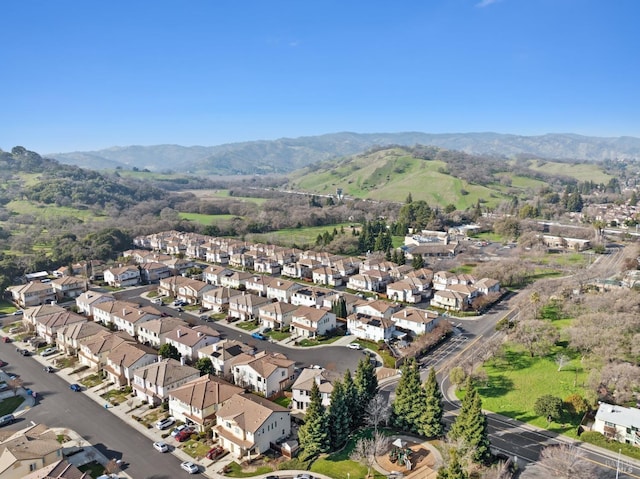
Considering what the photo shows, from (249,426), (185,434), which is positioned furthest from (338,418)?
(185,434)

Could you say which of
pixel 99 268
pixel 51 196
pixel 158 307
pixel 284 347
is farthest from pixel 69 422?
pixel 51 196

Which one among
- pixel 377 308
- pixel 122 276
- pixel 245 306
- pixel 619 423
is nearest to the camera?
pixel 619 423

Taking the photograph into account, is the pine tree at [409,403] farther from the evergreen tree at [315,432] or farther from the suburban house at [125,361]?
the suburban house at [125,361]

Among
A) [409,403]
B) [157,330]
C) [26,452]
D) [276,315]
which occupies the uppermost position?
[409,403]

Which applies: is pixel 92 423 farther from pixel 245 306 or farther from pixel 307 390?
pixel 245 306

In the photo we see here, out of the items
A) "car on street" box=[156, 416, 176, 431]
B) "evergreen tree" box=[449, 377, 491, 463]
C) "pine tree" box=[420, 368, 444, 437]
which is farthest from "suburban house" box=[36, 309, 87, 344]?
"evergreen tree" box=[449, 377, 491, 463]

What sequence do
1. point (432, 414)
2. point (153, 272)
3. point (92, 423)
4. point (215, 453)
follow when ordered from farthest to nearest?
1. point (153, 272)
2. point (92, 423)
3. point (432, 414)
4. point (215, 453)

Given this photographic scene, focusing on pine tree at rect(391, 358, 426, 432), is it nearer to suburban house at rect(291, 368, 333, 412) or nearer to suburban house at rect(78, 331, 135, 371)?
suburban house at rect(291, 368, 333, 412)

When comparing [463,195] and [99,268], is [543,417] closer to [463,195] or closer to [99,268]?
[99,268]
